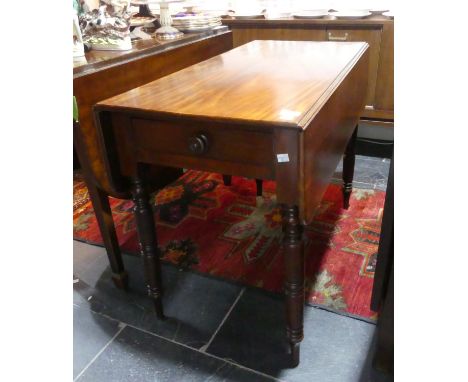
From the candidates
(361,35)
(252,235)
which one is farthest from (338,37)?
(252,235)

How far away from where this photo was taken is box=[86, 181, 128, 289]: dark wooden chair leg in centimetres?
123

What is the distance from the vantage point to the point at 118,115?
3.04 ft

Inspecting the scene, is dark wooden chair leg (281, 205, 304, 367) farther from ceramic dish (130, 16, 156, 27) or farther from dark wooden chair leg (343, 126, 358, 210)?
ceramic dish (130, 16, 156, 27)

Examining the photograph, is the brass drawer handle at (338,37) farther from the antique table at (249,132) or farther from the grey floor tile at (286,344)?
the grey floor tile at (286,344)

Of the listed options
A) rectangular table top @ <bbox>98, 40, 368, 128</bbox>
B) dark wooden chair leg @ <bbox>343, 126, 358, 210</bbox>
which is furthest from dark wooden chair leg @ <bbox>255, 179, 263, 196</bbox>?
rectangular table top @ <bbox>98, 40, 368, 128</bbox>

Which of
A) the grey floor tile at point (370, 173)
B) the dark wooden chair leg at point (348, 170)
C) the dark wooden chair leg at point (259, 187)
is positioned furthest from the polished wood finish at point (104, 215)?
the grey floor tile at point (370, 173)

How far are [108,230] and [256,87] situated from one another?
677mm

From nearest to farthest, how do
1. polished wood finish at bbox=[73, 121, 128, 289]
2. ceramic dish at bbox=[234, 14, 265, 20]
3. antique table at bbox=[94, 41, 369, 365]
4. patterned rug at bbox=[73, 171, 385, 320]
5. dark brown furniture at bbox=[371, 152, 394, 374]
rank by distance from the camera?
antique table at bbox=[94, 41, 369, 365]
dark brown furniture at bbox=[371, 152, 394, 374]
polished wood finish at bbox=[73, 121, 128, 289]
patterned rug at bbox=[73, 171, 385, 320]
ceramic dish at bbox=[234, 14, 265, 20]

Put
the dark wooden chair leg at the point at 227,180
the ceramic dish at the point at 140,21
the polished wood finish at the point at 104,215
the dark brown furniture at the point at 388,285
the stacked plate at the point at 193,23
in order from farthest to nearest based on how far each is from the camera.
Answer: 1. the dark wooden chair leg at the point at 227,180
2. the ceramic dish at the point at 140,21
3. the stacked plate at the point at 193,23
4. the polished wood finish at the point at 104,215
5. the dark brown furniture at the point at 388,285

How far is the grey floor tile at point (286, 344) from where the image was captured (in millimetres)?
1067

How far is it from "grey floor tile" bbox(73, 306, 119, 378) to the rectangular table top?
714 mm

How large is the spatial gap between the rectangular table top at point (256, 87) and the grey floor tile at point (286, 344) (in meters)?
0.69

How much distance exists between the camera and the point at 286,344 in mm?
1140
